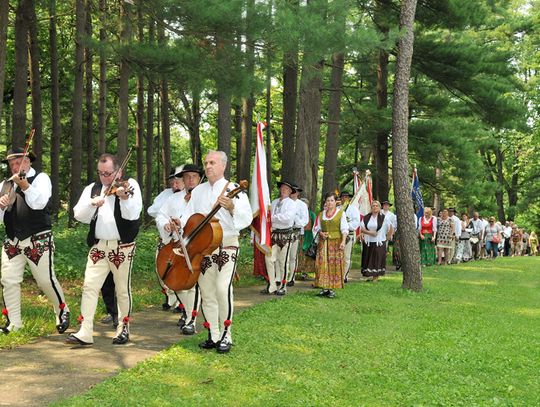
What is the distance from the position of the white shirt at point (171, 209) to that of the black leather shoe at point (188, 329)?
1.14 metres

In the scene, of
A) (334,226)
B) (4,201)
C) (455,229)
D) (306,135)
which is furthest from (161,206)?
(455,229)

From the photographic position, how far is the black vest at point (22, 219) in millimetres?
7227

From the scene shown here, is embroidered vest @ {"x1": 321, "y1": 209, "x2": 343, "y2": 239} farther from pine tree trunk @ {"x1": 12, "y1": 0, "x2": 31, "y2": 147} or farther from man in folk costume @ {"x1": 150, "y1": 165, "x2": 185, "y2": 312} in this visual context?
pine tree trunk @ {"x1": 12, "y1": 0, "x2": 31, "y2": 147}

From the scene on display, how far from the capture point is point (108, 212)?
7086 mm

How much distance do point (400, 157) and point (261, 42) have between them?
12.5ft

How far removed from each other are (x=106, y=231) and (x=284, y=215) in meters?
5.63

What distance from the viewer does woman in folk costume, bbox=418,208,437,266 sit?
2027 cm

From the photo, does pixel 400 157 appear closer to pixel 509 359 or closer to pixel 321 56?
pixel 321 56

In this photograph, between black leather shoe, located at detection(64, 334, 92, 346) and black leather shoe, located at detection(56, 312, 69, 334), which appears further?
black leather shoe, located at detection(56, 312, 69, 334)

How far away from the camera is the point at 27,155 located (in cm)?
714

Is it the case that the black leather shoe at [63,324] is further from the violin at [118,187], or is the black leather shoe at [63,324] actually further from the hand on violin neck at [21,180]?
the violin at [118,187]

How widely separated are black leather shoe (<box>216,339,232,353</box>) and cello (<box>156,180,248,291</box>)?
2.27 feet

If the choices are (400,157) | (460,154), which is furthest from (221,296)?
(460,154)

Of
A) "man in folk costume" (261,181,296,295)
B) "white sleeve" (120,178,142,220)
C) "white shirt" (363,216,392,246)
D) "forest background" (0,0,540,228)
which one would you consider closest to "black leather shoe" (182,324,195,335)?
"white sleeve" (120,178,142,220)
